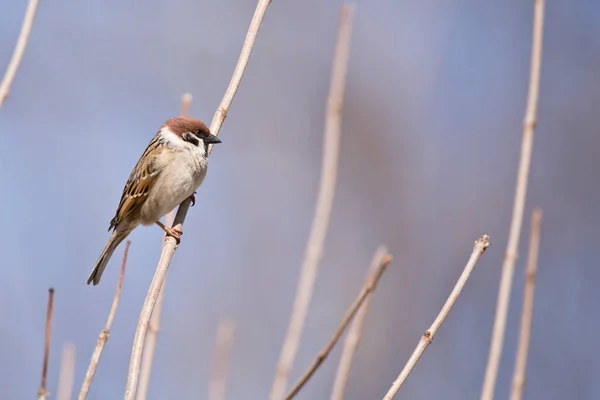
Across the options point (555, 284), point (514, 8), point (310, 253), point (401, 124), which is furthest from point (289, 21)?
point (310, 253)

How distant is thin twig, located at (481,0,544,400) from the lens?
7.31 feet

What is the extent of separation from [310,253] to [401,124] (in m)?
3.73

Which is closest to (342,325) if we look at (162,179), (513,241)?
(513,241)

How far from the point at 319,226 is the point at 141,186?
120 centimetres

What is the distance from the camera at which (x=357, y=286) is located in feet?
17.5

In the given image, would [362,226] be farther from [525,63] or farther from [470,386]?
[525,63]

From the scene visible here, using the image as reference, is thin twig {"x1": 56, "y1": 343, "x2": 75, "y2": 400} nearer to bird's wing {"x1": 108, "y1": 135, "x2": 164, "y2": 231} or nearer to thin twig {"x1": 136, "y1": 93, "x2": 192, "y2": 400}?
thin twig {"x1": 136, "y1": 93, "x2": 192, "y2": 400}

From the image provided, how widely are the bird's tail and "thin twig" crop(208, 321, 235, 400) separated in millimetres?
630

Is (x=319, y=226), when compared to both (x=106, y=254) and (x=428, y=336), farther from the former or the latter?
(x=106, y=254)

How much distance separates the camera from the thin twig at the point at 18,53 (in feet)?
7.05

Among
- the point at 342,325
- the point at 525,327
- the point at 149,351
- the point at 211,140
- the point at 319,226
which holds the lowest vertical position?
the point at 149,351

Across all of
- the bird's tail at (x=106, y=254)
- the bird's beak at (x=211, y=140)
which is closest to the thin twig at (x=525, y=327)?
the bird's beak at (x=211, y=140)

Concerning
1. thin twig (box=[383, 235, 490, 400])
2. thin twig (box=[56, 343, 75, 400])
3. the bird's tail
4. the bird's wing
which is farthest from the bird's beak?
thin twig (box=[383, 235, 490, 400])

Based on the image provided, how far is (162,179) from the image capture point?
326 centimetres
